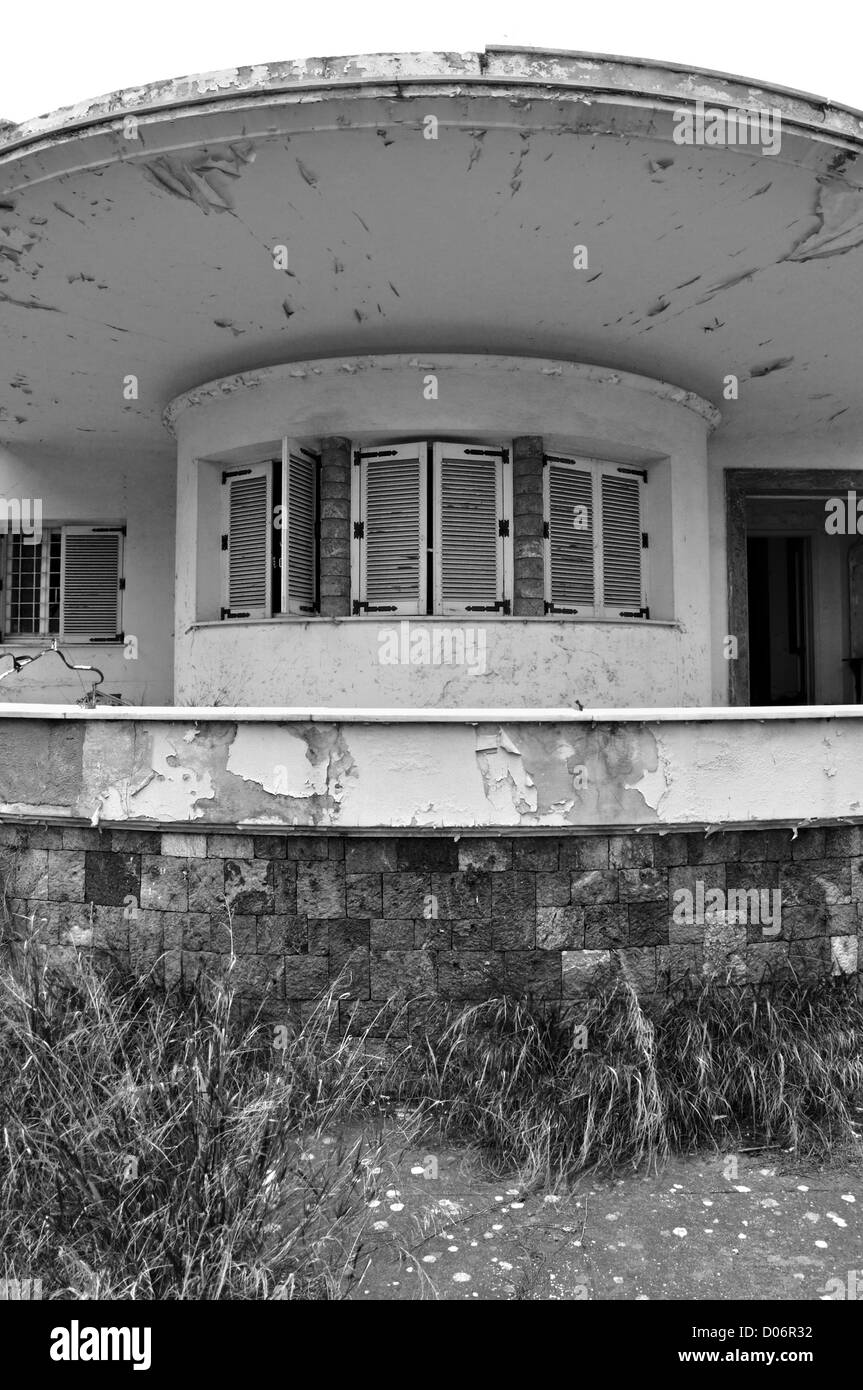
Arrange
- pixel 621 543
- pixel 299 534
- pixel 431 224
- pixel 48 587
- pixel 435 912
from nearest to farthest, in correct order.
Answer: pixel 435 912 → pixel 431 224 → pixel 299 534 → pixel 621 543 → pixel 48 587

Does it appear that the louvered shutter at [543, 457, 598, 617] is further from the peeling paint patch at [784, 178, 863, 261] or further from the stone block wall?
the stone block wall

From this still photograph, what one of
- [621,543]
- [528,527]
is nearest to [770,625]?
[621,543]

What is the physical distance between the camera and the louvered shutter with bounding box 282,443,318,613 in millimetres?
6094

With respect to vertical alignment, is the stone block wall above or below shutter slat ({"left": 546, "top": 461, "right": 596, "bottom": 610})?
below

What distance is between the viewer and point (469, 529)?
6367mm

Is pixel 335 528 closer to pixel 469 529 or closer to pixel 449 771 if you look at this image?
pixel 469 529

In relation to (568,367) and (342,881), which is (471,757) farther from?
(568,367)

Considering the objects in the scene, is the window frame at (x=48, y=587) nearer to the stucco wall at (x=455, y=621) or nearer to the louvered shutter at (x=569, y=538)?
the stucco wall at (x=455, y=621)

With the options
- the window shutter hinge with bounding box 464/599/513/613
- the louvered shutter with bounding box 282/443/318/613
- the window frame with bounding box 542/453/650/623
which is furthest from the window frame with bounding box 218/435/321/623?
the window frame with bounding box 542/453/650/623

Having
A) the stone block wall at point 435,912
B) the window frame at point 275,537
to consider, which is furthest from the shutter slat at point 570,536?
the stone block wall at point 435,912

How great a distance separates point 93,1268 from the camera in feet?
8.73

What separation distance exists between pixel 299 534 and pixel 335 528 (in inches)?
9.9

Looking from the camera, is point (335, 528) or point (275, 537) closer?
point (335, 528)

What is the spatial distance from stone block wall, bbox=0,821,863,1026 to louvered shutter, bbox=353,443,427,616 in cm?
256
